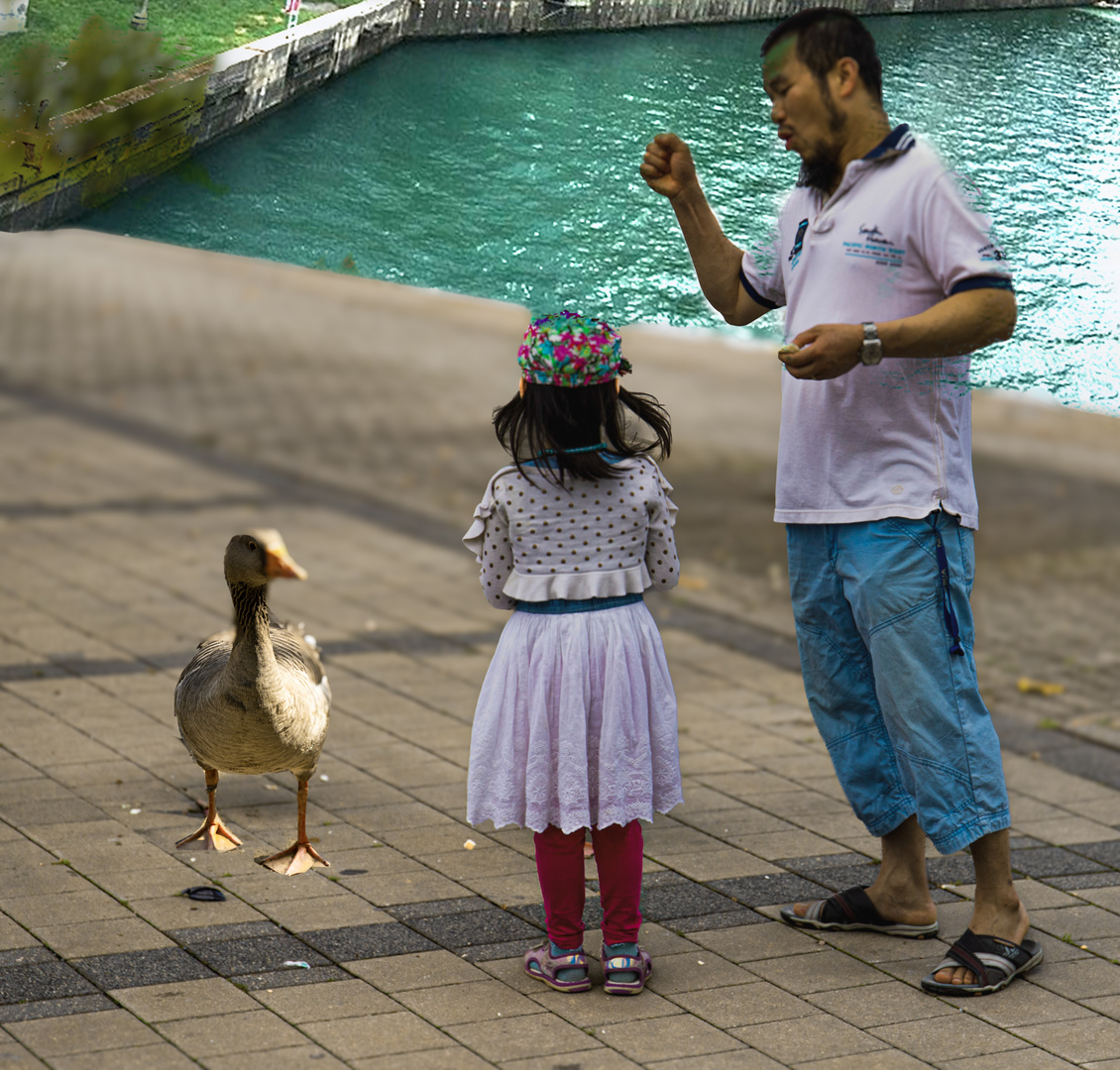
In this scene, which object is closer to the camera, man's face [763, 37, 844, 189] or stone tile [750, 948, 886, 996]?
man's face [763, 37, 844, 189]

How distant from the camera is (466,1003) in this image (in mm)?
3924

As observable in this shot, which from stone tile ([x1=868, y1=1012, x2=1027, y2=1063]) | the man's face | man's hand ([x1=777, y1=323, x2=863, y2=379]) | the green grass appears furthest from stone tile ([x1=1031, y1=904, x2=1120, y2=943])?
the green grass

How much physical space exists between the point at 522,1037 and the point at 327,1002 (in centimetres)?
52

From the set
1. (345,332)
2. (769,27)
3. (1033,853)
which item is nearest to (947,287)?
(769,27)

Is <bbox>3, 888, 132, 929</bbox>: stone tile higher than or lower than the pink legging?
lower

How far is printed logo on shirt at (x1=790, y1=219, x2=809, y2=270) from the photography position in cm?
378

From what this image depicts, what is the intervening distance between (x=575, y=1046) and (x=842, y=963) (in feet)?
2.97

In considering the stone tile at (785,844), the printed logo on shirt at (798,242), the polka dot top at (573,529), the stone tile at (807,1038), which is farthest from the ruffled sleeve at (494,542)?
the stone tile at (785,844)

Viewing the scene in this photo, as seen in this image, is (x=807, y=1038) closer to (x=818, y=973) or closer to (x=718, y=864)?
(x=818, y=973)

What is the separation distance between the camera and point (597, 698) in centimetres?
383

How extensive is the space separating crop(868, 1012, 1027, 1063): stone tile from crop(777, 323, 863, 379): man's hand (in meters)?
1.65

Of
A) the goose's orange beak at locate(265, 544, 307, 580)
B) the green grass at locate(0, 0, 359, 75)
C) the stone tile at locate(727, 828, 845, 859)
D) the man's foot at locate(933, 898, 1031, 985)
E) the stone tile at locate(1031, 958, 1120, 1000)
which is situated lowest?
the stone tile at locate(727, 828, 845, 859)

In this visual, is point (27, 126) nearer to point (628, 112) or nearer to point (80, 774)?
point (628, 112)

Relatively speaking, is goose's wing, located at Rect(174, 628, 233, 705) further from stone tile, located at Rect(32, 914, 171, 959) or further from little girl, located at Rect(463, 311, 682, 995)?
little girl, located at Rect(463, 311, 682, 995)
